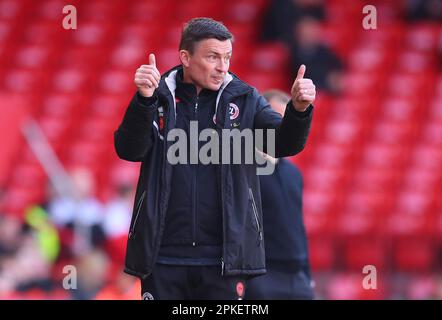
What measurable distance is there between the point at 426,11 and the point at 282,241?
6839 millimetres

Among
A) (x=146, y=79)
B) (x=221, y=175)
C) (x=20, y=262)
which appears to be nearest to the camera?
(x=146, y=79)

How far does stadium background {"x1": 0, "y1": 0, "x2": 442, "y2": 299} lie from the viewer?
9.49 meters

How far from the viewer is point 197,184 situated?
184 inches

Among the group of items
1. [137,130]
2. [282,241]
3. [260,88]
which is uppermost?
[260,88]

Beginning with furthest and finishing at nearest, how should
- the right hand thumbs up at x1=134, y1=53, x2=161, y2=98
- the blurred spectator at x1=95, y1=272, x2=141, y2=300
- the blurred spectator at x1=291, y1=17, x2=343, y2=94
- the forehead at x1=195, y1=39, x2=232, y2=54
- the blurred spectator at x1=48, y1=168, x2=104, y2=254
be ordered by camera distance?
1. the blurred spectator at x1=291, y1=17, x2=343, y2=94
2. the blurred spectator at x1=48, y1=168, x2=104, y2=254
3. the blurred spectator at x1=95, y1=272, x2=141, y2=300
4. the forehead at x1=195, y1=39, x2=232, y2=54
5. the right hand thumbs up at x1=134, y1=53, x2=161, y2=98

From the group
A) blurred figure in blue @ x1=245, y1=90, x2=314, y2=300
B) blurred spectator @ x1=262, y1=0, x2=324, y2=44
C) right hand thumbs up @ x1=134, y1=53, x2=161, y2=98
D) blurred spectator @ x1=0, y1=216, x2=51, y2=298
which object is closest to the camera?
right hand thumbs up @ x1=134, y1=53, x2=161, y2=98

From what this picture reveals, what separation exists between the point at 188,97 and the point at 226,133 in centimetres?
21

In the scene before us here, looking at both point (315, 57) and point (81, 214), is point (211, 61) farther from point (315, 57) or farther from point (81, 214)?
point (315, 57)

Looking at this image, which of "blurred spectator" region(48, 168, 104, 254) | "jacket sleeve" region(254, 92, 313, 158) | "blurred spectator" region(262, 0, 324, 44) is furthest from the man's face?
"blurred spectator" region(262, 0, 324, 44)

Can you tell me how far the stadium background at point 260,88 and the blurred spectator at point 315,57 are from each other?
2.3 inches

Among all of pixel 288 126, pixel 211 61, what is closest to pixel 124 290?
pixel 211 61

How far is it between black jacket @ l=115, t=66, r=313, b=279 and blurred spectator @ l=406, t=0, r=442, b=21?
779 centimetres

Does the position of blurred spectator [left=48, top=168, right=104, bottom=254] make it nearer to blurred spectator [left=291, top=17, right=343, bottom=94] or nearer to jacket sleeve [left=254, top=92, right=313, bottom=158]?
blurred spectator [left=291, top=17, right=343, bottom=94]
